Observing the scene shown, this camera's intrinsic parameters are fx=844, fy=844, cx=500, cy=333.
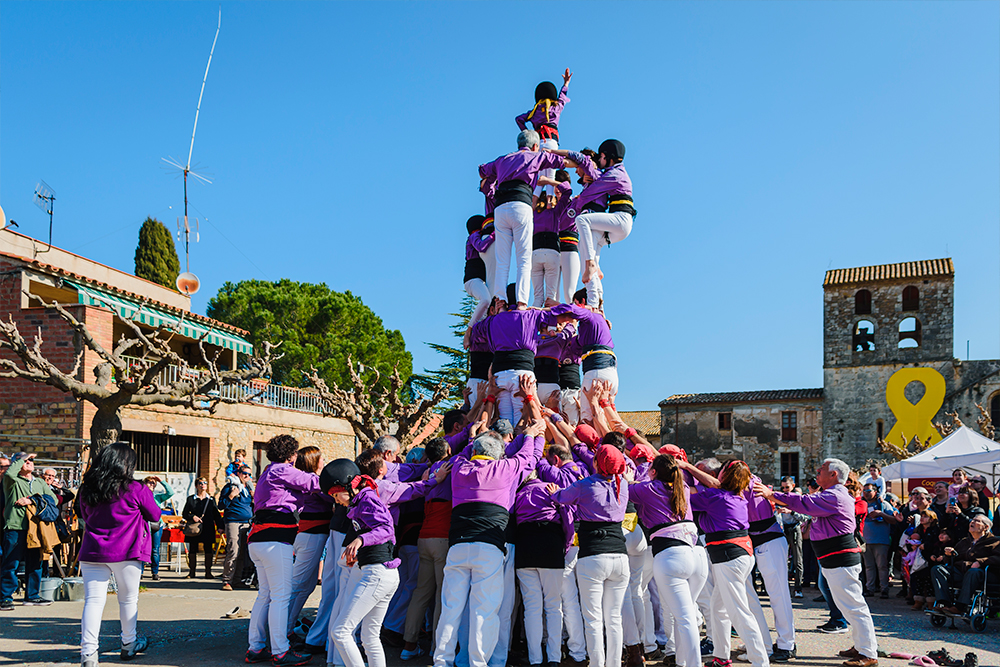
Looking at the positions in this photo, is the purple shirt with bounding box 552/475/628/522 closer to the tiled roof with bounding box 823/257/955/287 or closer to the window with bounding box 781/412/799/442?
the window with bounding box 781/412/799/442

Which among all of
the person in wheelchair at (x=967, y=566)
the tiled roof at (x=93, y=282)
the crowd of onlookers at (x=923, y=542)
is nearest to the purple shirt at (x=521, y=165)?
the crowd of onlookers at (x=923, y=542)

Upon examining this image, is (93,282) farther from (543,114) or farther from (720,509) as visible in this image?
(720,509)

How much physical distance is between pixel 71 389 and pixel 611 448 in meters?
9.87

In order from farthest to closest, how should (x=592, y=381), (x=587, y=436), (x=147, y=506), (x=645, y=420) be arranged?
(x=645, y=420), (x=592, y=381), (x=587, y=436), (x=147, y=506)

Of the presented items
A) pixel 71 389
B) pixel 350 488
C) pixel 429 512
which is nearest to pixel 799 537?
pixel 429 512

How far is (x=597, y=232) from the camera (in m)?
9.84

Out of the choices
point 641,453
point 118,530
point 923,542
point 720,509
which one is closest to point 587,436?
point 641,453

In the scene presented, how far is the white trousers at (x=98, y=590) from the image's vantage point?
6.49m

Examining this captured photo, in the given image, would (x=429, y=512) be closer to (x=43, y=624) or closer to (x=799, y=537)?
(x=43, y=624)

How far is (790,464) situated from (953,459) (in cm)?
2624

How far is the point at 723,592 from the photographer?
675cm

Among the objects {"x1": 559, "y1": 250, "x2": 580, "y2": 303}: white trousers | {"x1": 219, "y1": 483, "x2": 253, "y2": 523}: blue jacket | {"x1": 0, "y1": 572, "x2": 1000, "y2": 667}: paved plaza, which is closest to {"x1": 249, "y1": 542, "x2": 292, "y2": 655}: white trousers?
{"x1": 0, "y1": 572, "x2": 1000, "y2": 667}: paved plaza

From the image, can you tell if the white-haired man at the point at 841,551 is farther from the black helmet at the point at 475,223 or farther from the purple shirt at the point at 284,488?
the black helmet at the point at 475,223

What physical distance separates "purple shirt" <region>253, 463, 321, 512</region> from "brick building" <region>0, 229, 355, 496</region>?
11.3 m
